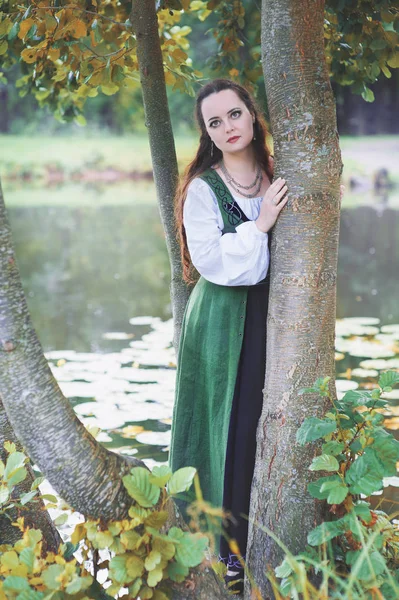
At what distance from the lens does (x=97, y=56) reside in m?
2.94

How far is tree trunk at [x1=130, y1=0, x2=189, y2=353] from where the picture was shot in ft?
9.64

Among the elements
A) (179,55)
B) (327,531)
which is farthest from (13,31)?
(327,531)

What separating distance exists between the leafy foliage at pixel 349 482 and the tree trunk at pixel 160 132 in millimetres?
1036

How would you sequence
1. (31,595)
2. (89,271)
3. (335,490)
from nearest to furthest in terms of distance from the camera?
1. (31,595)
2. (335,490)
3. (89,271)

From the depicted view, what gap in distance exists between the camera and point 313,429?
193 centimetres

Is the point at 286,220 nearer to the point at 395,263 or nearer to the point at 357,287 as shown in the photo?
the point at 357,287

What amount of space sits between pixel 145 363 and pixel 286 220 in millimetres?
3126

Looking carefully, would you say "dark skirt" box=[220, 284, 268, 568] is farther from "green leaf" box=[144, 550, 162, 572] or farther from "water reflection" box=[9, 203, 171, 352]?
"water reflection" box=[9, 203, 171, 352]

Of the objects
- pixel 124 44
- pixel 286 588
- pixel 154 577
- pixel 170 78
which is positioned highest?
pixel 124 44

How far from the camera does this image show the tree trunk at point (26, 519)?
80.5 inches

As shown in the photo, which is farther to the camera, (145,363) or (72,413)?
(145,363)

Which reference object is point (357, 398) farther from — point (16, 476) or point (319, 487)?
point (16, 476)

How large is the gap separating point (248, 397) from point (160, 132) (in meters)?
1.20

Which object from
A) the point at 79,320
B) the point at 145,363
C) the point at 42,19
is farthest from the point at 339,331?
the point at 42,19
